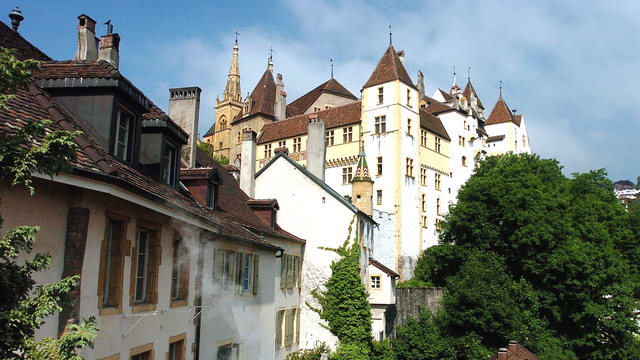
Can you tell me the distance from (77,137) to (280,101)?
66559 mm

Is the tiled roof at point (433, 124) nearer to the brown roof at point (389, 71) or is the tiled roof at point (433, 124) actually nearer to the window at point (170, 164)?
the brown roof at point (389, 71)

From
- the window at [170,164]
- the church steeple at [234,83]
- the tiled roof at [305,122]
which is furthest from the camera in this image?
the church steeple at [234,83]

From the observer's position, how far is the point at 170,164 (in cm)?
1299

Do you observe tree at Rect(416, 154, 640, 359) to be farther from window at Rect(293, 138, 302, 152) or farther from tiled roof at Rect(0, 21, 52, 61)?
tiled roof at Rect(0, 21, 52, 61)

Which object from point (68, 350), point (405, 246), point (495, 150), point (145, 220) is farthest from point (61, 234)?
point (495, 150)

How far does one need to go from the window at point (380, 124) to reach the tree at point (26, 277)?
51.0 m

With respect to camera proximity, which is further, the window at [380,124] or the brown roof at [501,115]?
the brown roof at [501,115]

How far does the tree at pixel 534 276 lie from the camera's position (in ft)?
108

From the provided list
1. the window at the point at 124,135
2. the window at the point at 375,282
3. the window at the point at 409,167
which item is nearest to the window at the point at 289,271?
the window at the point at 375,282

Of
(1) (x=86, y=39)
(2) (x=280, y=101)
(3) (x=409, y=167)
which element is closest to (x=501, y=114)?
(3) (x=409, y=167)

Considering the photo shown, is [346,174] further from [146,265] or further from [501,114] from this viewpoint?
[146,265]

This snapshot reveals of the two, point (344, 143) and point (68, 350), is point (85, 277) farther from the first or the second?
point (344, 143)

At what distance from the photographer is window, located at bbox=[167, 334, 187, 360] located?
12172mm

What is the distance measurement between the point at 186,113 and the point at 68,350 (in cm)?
1547
